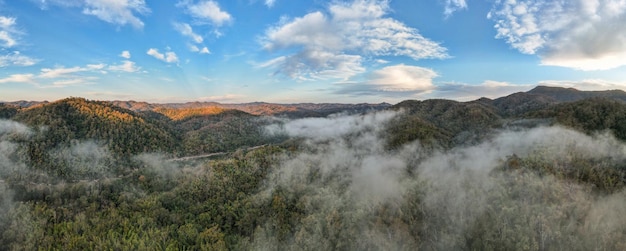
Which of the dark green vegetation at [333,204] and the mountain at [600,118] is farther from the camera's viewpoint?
the mountain at [600,118]

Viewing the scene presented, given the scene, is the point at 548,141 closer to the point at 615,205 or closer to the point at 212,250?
the point at 615,205

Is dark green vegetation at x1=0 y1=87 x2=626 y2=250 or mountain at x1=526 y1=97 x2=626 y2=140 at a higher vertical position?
mountain at x1=526 y1=97 x2=626 y2=140

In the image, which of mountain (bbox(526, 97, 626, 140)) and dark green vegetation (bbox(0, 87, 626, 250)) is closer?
dark green vegetation (bbox(0, 87, 626, 250))

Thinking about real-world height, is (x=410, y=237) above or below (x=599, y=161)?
below

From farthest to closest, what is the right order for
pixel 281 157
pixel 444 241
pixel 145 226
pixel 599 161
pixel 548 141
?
1. pixel 281 157
2. pixel 548 141
3. pixel 599 161
4. pixel 444 241
5. pixel 145 226

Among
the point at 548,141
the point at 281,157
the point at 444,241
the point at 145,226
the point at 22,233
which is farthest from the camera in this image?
the point at 281,157

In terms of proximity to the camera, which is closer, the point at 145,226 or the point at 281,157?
the point at 145,226

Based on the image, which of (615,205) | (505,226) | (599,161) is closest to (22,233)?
(505,226)

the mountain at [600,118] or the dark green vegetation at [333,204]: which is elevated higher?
the mountain at [600,118]

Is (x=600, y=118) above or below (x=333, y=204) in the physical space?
above

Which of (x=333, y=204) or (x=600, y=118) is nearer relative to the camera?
(x=333, y=204)

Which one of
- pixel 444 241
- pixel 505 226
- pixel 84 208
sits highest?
pixel 84 208
